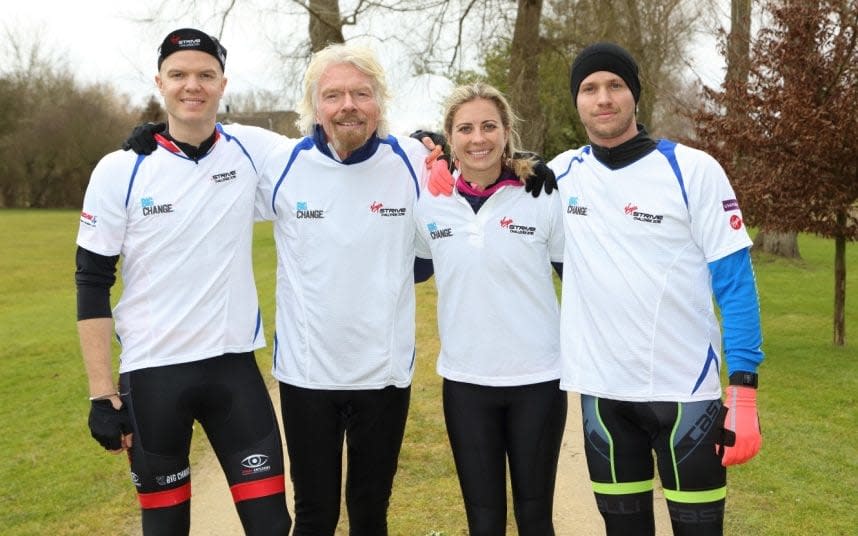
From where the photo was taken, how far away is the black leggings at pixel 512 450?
11.2 ft

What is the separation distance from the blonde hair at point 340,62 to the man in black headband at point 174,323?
484 millimetres

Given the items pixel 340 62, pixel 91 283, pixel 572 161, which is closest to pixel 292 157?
pixel 340 62

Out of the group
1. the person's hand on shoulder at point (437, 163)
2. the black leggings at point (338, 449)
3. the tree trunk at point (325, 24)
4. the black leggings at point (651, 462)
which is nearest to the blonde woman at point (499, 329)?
the person's hand on shoulder at point (437, 163)

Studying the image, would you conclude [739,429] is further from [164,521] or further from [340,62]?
[164,521]

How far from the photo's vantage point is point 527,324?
11.2 feet

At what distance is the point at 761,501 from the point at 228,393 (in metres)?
3.67

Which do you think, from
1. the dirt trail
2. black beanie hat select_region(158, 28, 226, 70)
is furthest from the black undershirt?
the dirt trail

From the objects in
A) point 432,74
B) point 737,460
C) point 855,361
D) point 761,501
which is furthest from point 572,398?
point 432,74

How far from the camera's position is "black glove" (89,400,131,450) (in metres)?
3.33

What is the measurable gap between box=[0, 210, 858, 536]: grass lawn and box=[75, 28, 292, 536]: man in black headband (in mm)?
1687

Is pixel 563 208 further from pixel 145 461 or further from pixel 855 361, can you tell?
pixel 855 361

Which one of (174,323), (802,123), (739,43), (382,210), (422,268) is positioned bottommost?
(174,323)

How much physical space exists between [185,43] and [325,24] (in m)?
14.5

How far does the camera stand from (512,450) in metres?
3.45
